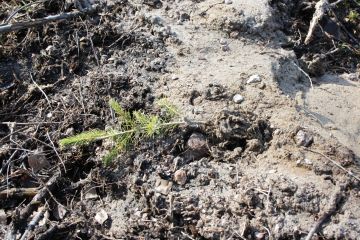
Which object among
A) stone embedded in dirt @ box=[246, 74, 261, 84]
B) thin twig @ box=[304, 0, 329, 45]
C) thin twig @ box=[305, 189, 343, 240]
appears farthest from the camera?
thin twig @ box=[304, 0, 329, 45]

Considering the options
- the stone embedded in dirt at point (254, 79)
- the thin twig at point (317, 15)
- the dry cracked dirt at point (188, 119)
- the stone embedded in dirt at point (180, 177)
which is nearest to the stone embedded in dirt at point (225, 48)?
the dry cracked dirt at point (188, 119)

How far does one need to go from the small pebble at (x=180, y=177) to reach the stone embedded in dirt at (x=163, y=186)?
0.14 ft

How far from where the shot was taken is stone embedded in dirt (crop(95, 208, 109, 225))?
8.78 ft

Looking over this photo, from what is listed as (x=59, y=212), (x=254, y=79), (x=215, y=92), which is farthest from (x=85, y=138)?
(x=254, y=79)

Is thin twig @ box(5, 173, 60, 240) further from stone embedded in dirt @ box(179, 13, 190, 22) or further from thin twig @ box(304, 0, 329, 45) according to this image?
thin twig @ box(304, 0, 329, 45)

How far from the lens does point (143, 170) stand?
9.14 ft

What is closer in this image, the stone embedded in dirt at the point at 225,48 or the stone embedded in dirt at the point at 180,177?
the stone embedded in dirt at the point at 180,177

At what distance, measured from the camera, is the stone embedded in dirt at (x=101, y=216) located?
2.68m

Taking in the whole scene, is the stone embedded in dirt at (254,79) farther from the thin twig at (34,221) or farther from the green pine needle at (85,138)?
the thin twig at (34,221)

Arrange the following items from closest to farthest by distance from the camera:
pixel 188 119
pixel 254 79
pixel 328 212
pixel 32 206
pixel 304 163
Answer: pixel 328 212, pixel 304 163, pixel 32 206, pixel 188 119, pixel 254 79

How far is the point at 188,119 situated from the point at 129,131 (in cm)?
35

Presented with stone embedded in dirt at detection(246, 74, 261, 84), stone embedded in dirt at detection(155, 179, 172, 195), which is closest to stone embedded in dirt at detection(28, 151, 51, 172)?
stone embedded in dirt at detection(155, 179, 172, 195)

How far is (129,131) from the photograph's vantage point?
9.23 feet

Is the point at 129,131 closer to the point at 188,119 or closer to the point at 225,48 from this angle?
the point at 188,119
